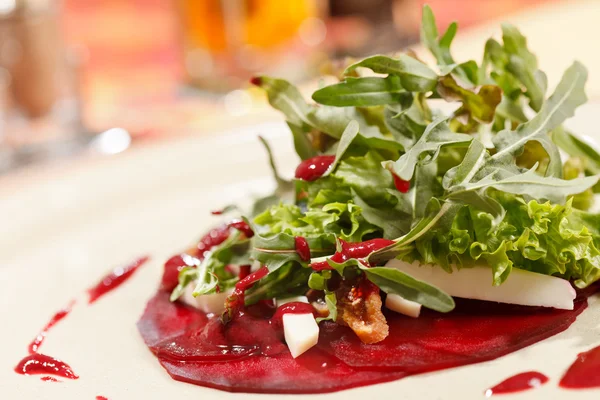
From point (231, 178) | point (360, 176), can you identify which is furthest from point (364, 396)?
point (231, 178)

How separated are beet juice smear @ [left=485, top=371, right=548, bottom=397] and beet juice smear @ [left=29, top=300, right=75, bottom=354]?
1380 millimetres

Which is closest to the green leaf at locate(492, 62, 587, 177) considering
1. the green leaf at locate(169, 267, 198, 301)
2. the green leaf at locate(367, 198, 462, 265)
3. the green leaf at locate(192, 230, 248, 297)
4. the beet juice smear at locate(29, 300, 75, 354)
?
the green leaf at locate(367, 198, 462, 265)

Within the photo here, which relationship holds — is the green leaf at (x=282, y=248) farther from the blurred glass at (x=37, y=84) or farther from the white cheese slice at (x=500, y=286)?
the blurred glass at (x=37, y=84)

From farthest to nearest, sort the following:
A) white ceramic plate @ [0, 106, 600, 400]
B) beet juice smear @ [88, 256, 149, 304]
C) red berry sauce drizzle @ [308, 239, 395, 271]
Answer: beet juice smear @ [88, 256, 149, 304]
red berry sauce drizzle @ [308, 239, 395, 271]
white ceramic plate @ [0, 106, 600, 400]

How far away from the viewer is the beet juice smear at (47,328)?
2.22 metres

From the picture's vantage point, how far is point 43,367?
208cm

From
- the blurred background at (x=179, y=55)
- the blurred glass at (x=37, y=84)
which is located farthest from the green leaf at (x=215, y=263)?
the blurred glass at (x=37, y=84)

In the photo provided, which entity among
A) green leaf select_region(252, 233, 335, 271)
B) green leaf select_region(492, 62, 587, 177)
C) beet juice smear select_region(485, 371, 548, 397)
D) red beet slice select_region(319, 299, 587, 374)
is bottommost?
red beet slice select_region(319, 299, 587, 374)

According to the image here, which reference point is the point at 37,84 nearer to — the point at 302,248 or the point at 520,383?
the point at 302,248

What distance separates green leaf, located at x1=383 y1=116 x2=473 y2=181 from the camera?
1.93 meters

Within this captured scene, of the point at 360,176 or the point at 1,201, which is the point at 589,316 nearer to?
the point at 360,176

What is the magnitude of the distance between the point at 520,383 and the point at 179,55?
4623 millimetres

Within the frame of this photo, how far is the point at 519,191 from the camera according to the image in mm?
1938

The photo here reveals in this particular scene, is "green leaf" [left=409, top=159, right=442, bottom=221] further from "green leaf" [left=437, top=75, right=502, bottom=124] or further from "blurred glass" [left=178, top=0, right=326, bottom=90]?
"blurred glass" [left=178, top=0, right=326, bottom=90]
